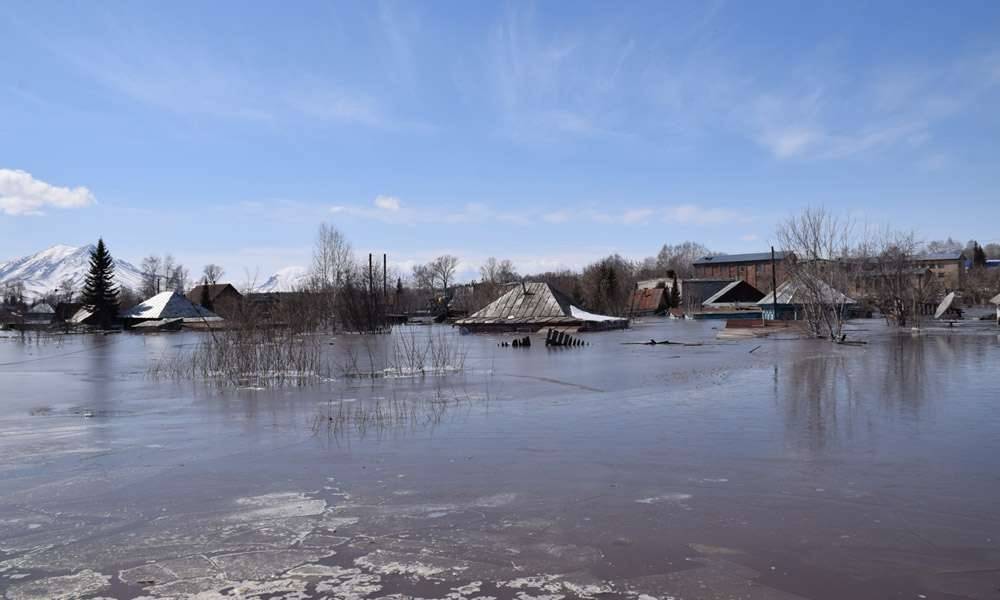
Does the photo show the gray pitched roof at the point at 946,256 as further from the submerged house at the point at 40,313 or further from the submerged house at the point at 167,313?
the submerged house at the point at 40,313

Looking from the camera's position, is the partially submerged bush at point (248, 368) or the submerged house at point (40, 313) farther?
the submerged house at point (40, 313)

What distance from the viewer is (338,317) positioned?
48688 millimetres

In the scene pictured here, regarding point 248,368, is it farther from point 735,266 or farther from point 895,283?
point 735,266

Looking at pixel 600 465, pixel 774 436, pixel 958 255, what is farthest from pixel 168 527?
pixel 958 255

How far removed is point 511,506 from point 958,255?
122859 millimetres

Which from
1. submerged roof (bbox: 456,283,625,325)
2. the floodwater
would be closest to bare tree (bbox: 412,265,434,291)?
submerged roof (bbox: 456,283,625,325)

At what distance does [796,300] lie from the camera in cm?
3744

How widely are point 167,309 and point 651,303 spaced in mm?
47589

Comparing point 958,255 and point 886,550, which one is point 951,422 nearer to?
point 886,550

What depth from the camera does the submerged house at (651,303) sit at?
82750 mm

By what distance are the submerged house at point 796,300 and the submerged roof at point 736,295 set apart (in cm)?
2245

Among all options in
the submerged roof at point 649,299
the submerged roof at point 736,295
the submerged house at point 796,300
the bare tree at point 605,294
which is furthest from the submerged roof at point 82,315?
the submerged roof at point 736,295

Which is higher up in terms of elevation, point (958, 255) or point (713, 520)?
point (958, 255)

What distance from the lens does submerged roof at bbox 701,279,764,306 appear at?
249ft
